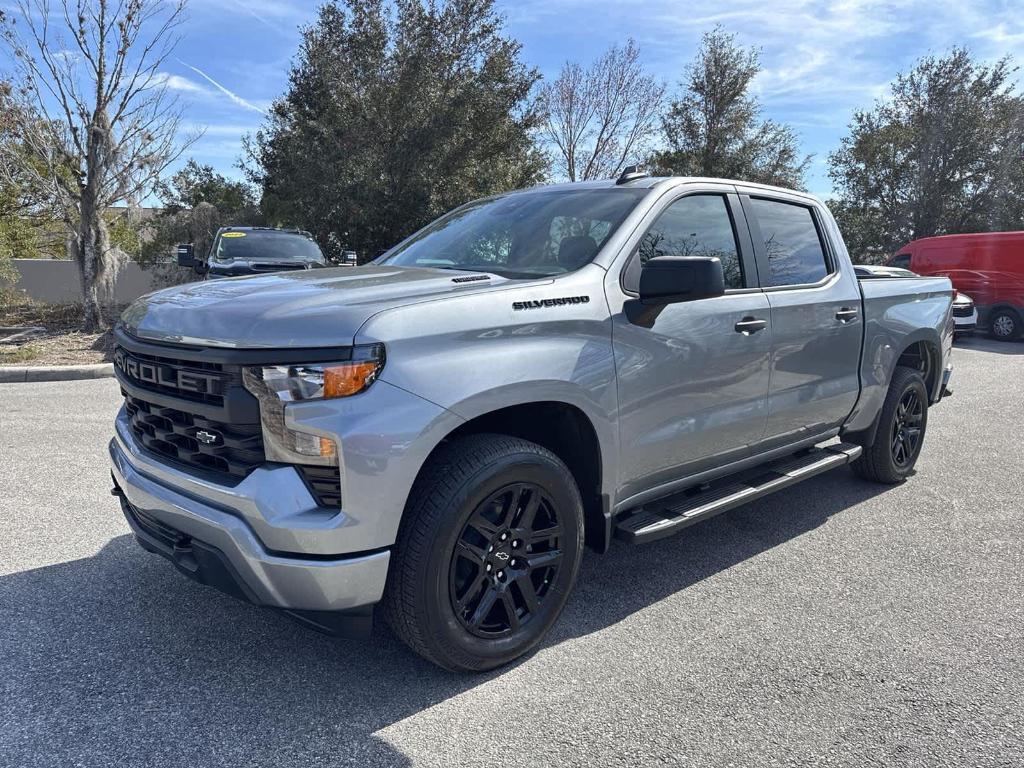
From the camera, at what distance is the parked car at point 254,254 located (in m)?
10.4

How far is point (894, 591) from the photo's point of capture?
3.47 metres

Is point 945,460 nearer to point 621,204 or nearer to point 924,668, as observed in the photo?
point 924,668

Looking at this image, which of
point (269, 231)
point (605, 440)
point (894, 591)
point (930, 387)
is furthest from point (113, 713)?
point (269, 231)

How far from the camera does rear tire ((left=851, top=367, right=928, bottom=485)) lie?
15.9ft

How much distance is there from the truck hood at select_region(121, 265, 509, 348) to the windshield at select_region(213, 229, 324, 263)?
8.50m

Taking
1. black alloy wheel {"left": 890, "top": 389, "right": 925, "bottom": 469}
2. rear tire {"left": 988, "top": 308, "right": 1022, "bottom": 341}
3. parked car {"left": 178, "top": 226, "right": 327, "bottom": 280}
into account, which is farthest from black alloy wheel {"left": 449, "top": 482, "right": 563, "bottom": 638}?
rear tire {"left": 988, "top": 308, "right": 1022, "bottom": 341}

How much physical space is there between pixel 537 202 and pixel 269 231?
9.14m

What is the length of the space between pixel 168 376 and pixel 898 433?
463 cm

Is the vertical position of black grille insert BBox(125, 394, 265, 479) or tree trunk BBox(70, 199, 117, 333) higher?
tree trunk BBox(70, 199, 117, 333)

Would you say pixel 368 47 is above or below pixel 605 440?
above

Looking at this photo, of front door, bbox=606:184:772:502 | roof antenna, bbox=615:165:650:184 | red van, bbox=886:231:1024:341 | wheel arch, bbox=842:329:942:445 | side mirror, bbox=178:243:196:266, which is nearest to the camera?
front door, bbox=606:184:772:502

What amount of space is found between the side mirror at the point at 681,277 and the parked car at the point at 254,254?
8412 mm

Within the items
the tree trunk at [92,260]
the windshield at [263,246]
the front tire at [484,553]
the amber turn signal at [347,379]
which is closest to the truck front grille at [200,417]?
the amber turn signal at [347,379]

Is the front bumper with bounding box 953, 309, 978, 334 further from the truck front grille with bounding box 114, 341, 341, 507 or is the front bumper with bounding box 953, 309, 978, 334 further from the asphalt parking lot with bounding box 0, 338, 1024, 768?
the truck front grille with bounding box 114, 341, 341, 507
